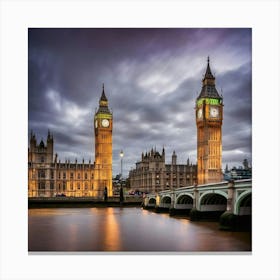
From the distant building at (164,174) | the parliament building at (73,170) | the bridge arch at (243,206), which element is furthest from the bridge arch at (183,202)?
the distant building at (164,174)

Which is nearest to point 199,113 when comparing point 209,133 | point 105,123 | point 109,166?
point 209,133

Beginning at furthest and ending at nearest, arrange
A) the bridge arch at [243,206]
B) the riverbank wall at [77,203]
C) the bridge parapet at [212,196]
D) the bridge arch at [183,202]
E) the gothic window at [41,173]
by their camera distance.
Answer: the gothic window at [41,173] < the riverbank wall at [77,203] < the bridge arch at [183,202] < the bridge parapet at [212,196] < the bridge arch at [243,206]

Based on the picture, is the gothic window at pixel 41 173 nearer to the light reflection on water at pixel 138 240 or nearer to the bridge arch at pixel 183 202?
the bridge arch at pixel 183 202

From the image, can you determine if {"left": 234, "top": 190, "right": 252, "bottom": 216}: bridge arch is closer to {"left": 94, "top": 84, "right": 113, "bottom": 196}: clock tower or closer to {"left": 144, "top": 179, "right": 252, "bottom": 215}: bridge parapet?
{"left": 144, "top": 179, "right": 252, "bottom": 215}: bridge parapet

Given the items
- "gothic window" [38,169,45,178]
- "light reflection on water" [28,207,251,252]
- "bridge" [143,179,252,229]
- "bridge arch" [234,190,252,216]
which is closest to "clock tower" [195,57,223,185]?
"bridge" [143,179,252,229]

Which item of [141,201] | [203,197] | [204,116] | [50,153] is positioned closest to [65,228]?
[203,197]

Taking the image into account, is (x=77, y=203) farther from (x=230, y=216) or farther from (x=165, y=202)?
(x=230, y=216)

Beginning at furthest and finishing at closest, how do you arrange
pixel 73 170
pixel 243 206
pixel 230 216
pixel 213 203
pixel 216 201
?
1. pixel 73 170
2. pixel 213 203
3. pixel 216 201
4. pixel 230 216
5. pixel 243 206
